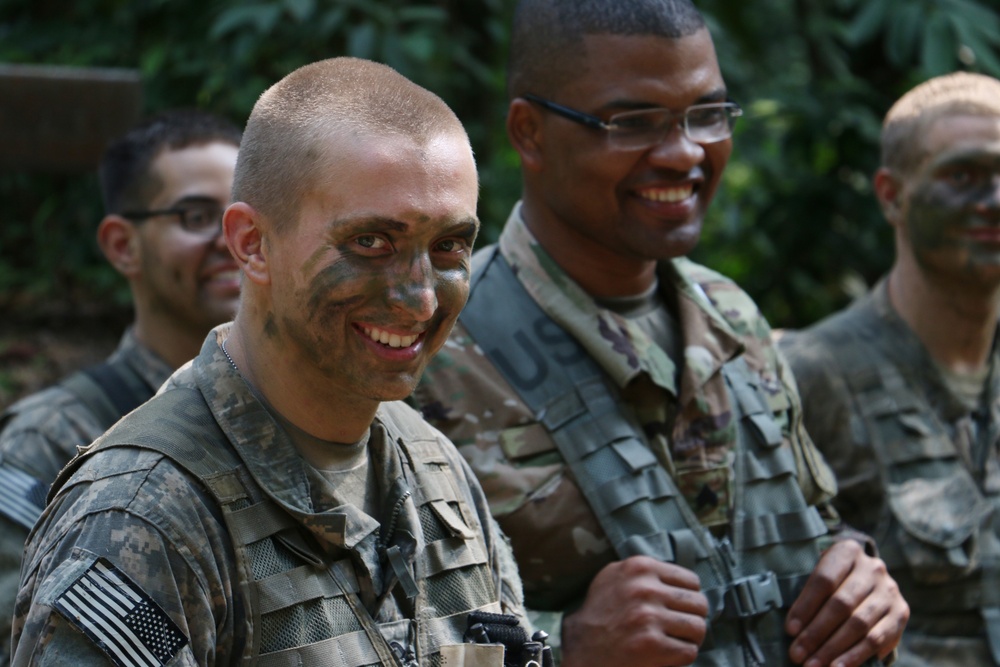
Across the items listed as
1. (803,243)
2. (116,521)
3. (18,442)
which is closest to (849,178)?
(803,243)

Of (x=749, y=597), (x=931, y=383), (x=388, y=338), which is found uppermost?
(x=388, y=338)

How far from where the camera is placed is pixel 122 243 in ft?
12.8

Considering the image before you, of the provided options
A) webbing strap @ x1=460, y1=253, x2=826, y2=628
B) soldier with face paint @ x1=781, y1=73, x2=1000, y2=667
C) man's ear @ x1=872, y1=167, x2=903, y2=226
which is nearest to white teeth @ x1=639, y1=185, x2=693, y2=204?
webbing strap @ x1=460, y1=253, x2=826, y2=628

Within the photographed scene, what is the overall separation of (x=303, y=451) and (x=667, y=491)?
3.73 feet

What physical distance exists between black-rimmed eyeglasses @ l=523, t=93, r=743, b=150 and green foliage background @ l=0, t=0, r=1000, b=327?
1.89m

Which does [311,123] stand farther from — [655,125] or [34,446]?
[34,446]

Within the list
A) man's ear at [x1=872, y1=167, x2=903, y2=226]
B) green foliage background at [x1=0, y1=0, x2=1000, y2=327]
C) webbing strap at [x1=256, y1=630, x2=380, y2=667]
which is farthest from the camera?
green foliage background at [x1=0, y1=0, x2=1000, y2=327]

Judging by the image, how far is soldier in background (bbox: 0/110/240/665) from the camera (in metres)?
3.62

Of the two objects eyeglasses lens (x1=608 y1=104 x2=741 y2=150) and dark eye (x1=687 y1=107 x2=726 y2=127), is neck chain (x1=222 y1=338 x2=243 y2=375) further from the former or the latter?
dark eye (x1=687 y1=107 x2=726 y2=127)

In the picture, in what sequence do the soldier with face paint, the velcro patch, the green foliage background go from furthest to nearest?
the green foliage background, the soldier with face paint, the velcro patch

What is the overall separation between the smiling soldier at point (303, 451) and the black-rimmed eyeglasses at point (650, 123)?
97 centimetres

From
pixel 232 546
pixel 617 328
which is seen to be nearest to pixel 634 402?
pixel 617 328

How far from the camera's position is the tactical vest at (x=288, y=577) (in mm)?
1882

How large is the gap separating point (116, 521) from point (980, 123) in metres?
3.36
